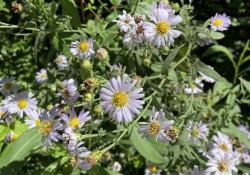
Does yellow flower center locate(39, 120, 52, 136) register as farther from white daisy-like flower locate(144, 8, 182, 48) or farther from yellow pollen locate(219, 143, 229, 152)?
yellow pollen locate(219, 143, 229, 152)

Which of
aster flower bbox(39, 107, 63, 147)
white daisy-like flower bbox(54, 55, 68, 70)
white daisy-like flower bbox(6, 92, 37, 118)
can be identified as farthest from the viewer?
white daisy-like flower bbox(54, 55, 68, 70)

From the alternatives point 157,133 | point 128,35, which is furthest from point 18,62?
point 157,133

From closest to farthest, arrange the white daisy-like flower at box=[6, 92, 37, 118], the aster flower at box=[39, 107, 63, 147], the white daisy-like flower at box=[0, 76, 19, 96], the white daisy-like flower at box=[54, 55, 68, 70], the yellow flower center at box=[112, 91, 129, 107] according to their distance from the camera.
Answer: the yellow flower center at box=[112, 91, 129, 107] → the aster flower at box=[39, 107, 63, 147] → the white daisy-like flower at box=[6, 92, 37, 118] → the white daisy-like flower at box=[54, 55, 68, 70] → the white daisy-like flower at box=[0, 76, 19, 96]

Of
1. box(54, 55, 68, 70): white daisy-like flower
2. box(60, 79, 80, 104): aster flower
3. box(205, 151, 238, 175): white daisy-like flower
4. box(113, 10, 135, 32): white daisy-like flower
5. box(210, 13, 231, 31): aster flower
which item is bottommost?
box(205, 151, 238, 175): white daisy-like flower

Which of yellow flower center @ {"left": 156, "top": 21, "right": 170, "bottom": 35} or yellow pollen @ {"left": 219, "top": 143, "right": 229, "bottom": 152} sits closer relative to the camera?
yellow flower center @ {"left": 156, "top": 21, "right": 170, "bottom": 35}

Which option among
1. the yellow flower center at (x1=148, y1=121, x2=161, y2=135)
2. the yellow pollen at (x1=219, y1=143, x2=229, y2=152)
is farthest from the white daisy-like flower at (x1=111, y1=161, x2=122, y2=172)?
the yellow flower center at (x1=148, y1=121, x2=161, y2=135)

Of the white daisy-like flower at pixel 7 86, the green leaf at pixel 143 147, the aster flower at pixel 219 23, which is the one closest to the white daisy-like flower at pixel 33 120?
the white daisy-like flower at pixel 7 86
